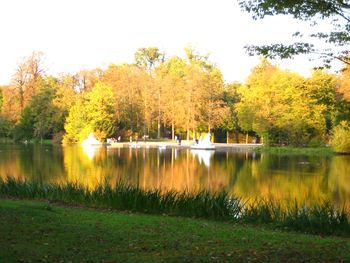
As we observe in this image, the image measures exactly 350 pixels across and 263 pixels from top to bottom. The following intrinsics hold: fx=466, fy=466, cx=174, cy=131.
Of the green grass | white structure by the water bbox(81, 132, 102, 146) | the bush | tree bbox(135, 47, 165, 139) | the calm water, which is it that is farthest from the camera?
tree bbox(135, 47, 165, 139)

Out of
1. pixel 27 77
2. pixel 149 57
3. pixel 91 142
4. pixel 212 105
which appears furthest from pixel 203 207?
pixel 149 57

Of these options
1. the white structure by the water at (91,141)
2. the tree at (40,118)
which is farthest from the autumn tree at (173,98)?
the tree at (40,118)

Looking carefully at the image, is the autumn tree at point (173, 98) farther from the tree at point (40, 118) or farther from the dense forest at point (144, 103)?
the tree at point (40, 118)

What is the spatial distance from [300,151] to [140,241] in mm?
33846

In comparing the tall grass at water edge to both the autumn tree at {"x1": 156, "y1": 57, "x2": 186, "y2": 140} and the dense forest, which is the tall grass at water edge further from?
the autumn tree at {"x1": 156, "y1": 57, "x2": 186, "y2": 140}

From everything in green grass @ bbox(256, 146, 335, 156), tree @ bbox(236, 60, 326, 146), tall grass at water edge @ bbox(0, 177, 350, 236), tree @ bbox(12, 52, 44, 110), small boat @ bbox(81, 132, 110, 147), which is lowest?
tall grass at water edge @ bbox(0, 177, 350, 236)

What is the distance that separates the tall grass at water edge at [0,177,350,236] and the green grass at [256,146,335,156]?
2799 centimetres

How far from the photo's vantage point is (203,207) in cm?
960

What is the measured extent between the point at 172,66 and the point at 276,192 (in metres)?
49.4

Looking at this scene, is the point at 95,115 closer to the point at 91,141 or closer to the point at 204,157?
the point at 91,141

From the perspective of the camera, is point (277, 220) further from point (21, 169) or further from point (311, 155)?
point (311, 155)

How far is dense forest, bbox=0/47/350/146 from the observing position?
45.6 metres

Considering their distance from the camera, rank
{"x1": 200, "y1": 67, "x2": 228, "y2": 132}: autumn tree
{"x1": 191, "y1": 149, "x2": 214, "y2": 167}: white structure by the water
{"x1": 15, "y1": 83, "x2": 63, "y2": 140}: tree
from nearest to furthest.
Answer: {"x1": 191, "y1": 149, "x2": 214, "y2": 167}: white structure by the water → {"x1": 200, "y1": 67, "x2": 228, "y2": 132}: autumn tree → {"x1": 15, "y1": 83, "x2": 63, "y2": 140}: tree

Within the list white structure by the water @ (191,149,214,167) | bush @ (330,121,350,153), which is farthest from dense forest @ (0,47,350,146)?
white structure by the water @ (191,149,214,167)
